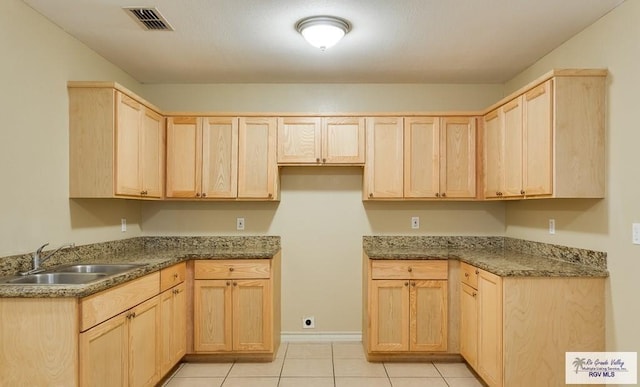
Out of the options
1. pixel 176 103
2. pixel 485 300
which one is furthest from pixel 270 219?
pixel 485 300

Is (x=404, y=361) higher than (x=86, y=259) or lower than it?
lower

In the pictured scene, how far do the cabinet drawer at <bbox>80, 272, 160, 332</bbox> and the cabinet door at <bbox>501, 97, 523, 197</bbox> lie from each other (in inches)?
105

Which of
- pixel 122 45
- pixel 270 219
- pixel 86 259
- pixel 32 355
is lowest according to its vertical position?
pixel 32 355

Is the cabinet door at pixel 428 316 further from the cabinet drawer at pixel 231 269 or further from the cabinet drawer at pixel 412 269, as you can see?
the cabinet drawer at pixel 231 269

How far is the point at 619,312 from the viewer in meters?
2.26

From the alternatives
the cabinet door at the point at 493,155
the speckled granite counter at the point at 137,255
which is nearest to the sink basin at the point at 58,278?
the speckled granite counter at the point at 137,255

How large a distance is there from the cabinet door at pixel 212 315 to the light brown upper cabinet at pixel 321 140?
1235mm

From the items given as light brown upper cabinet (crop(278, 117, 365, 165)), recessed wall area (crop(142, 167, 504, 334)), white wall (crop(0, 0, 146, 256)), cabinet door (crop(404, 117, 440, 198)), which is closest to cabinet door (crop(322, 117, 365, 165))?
light brown upper cabinet (crop(278, 117, 365, 165))

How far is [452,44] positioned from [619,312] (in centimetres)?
208

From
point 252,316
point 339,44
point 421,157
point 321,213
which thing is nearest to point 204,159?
point 321,213

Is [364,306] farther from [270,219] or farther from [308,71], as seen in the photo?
[308,71]

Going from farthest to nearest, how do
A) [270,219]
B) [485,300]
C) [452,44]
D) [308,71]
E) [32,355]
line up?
[270,219] < [308,71] < [452,44] < [485,300] < [32,355]

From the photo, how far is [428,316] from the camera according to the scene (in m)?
3.22

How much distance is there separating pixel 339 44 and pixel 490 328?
2307mm
